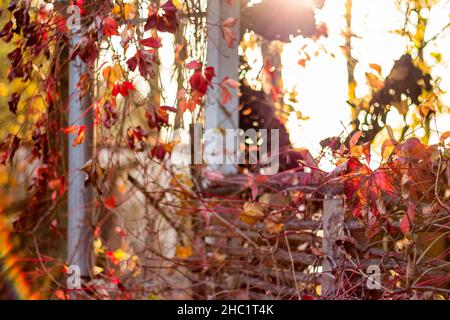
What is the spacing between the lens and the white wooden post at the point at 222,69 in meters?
3.99

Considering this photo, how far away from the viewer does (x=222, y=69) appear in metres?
4.07

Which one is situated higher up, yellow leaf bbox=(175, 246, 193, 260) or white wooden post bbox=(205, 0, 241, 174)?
white wooden post bbox=(205, 0, 241, 174)

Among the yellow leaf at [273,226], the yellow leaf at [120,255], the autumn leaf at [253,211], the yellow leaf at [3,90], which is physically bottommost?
the yellow leaf at [120,255]

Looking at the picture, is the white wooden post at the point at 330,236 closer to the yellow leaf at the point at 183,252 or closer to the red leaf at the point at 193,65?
the red leaf at the point at 193,65

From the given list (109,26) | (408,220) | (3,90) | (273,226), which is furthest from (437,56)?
(3,90)

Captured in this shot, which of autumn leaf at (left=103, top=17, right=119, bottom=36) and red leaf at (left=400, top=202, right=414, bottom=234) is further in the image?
autumn leaf at (left=103, top=17, right=119, bottom=36)

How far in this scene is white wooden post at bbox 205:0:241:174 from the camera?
399 cm

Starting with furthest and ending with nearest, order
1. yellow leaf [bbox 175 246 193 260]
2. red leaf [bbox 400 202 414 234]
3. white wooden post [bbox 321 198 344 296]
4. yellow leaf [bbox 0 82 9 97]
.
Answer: yellow leaf [bbox 0 82 9 97] < yellow leaf [bbox 175 246 193 260] < white wooden post [bbox 321 198 344 296] < red leaf [bbox 400 202 414 234]

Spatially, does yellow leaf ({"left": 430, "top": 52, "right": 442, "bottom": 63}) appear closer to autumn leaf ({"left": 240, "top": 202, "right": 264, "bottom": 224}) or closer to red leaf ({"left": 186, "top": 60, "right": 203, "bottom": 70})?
autumn leaf ({"left": 240, "top": 202, "right": 264, "bottom": 224})

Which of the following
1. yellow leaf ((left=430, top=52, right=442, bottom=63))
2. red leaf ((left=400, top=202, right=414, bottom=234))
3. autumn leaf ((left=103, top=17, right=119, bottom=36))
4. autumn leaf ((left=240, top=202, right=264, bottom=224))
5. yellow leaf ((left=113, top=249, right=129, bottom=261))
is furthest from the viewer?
yellow leaf ((left=113, top=249, right=129, bottom=261))

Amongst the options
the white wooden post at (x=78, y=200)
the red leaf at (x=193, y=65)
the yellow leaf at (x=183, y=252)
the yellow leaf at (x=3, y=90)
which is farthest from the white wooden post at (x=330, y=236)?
the yellow leaf at (x=3, y=90)

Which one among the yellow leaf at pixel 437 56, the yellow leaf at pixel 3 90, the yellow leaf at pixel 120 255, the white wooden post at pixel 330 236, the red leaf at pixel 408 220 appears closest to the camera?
the red leaf at pixel 408 220

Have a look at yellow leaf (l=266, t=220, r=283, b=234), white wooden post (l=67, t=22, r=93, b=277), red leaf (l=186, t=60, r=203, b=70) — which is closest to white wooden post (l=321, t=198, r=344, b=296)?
yellow leaf (l=266, t=220, r=283, b=234)

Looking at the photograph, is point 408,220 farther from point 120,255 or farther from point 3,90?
point 3,90
